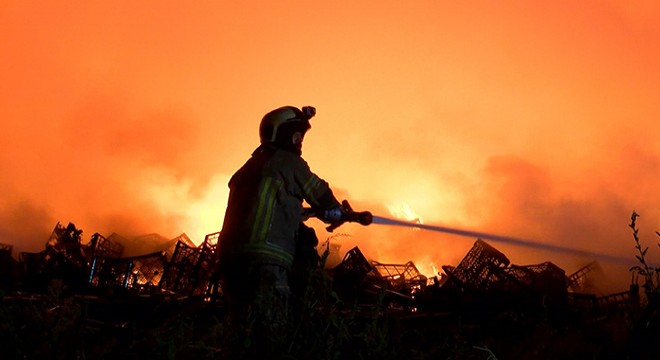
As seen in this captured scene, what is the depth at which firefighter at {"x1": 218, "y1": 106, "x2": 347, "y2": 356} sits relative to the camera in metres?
5.68

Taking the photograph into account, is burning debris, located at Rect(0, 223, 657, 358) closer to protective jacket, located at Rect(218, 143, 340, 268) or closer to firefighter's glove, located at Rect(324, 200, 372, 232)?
firefighter's glove, located at Rect(324, 200, 372, 232)

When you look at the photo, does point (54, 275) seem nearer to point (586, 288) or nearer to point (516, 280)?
point (516, 280)

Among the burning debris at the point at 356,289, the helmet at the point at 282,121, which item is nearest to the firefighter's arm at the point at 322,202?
the helmet at the point at 282,121

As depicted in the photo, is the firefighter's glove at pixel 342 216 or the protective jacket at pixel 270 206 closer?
the protective jacket at pixel 270 206

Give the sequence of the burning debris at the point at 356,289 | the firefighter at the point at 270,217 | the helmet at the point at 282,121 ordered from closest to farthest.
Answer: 1. the firefighter at the point at 270,217
2. the helmet at the point at 282,121
3. the burning debris at the point at 356,289

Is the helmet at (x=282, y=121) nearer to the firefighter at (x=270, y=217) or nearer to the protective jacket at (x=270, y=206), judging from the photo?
the firefighter at (x=270, y=217)

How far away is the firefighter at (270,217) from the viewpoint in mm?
5676

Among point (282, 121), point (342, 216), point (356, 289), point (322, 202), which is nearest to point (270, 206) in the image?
point (322, 202)

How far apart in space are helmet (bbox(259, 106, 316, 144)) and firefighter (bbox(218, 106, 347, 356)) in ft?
0.03

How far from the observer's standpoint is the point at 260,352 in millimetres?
3303

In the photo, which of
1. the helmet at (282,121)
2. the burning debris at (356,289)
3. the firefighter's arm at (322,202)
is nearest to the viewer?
the firefighter's arm at (322,202)

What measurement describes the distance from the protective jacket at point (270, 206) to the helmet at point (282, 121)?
0.21 meters

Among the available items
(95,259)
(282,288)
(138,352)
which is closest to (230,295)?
(282,288)

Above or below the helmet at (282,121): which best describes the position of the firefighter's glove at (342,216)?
below
